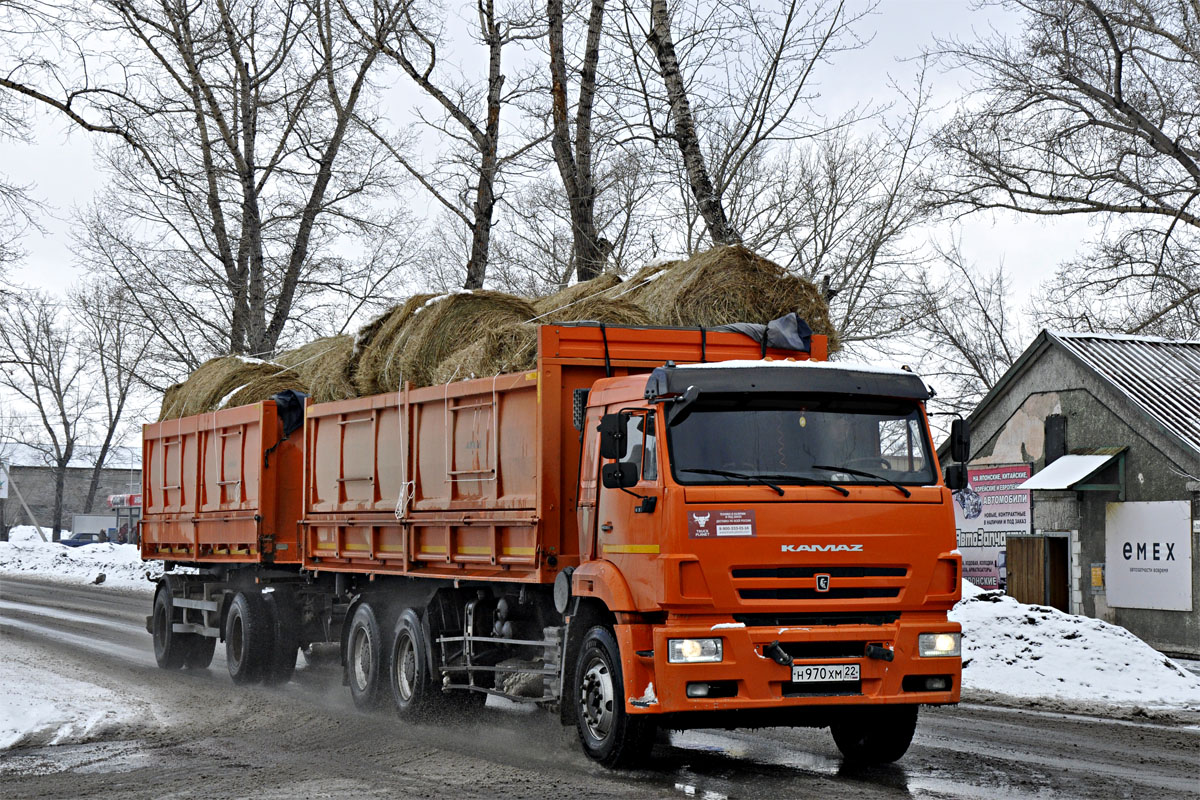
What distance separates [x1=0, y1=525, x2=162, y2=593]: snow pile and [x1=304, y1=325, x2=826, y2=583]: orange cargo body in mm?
22779

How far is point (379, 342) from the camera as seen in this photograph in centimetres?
1307

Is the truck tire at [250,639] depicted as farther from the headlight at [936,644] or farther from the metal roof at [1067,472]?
the metal roof at [1067,472]

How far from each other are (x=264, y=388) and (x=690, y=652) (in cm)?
942

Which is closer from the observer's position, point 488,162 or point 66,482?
point 488,162

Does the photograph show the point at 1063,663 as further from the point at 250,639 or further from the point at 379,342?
the point at 250,639

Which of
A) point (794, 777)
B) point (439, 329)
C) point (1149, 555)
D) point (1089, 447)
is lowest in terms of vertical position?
point (794, 777)

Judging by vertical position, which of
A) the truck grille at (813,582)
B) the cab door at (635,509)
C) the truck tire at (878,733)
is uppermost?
the cab door at (635,509)

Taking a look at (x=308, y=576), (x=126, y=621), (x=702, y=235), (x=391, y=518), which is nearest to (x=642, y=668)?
(x=391, y=518)

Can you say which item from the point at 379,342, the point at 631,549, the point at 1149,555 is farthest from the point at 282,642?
the point at 1149,555

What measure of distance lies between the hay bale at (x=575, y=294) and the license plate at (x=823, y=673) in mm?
4706

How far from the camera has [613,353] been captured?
10125 mm

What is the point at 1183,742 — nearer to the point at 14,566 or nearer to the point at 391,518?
the point at 391,518

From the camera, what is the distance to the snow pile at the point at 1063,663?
13.5 m

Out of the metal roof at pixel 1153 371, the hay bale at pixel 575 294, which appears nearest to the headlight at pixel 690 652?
the hay bale at pixel 575 294
